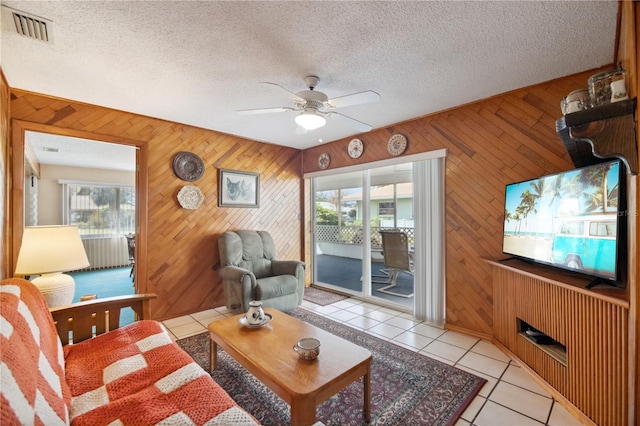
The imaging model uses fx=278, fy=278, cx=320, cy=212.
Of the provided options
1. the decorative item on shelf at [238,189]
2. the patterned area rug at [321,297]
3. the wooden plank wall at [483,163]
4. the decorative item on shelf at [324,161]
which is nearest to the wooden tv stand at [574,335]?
the wooden plank wall at [483,163]

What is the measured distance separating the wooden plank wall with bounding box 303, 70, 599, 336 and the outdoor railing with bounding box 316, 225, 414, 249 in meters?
1.15

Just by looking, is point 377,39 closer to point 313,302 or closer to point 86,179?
point 313,302

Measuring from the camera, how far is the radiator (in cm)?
645

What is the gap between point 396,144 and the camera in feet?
12.0

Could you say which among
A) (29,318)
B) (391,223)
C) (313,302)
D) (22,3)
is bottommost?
(313,302)

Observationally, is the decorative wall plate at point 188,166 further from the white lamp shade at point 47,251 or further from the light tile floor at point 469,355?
the light tile floor at point 469,355

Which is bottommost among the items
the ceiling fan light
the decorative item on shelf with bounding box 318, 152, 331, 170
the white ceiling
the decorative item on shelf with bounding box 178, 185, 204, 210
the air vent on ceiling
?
the decorative item on shelf with bounding box 178, 185, 204, 210

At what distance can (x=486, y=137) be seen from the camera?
114 inches

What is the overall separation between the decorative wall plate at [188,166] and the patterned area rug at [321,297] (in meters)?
2.39

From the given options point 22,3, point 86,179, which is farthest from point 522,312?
point 86,179

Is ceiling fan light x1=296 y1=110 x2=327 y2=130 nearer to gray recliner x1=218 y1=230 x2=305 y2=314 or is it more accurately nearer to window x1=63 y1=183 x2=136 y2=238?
gray recliner x1=218 y1=230 x2=305 y2=314

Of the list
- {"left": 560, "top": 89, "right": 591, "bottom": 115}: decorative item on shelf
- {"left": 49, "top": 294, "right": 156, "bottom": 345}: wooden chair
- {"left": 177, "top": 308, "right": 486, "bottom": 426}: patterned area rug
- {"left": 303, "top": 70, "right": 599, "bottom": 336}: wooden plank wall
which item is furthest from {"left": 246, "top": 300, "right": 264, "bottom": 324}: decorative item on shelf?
{"left": 560, "top": 89, "right": 591, "bottom": 115}: decorative item on shelf

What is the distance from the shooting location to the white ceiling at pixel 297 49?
1.63 m

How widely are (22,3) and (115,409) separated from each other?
218 centimetres
